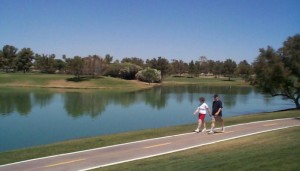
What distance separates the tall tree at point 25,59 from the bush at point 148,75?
4136 centimetres

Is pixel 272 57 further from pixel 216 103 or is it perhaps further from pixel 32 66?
pixel 32 66

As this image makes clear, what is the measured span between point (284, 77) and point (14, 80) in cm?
7731

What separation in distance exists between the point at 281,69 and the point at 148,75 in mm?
86070

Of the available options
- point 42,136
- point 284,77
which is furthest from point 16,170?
point 284,77

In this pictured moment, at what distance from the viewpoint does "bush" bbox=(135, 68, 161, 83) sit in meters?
124

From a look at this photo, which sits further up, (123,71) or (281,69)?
(281,69)

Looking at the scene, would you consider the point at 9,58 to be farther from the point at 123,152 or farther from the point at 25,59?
the point at 123,152

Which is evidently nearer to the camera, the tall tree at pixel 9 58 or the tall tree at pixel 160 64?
the tall tree at pixel 9 58

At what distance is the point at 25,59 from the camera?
136875 mm

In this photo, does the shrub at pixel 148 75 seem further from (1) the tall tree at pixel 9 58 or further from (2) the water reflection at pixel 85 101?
(2) the water reflection at pixel 85 101

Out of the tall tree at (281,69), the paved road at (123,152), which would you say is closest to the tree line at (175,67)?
the tall tree at (281,69)

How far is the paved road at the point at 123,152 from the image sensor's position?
1384 centimetres

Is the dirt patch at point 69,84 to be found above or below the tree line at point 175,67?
below

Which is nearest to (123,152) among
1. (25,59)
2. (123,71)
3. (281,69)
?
(281,69)
